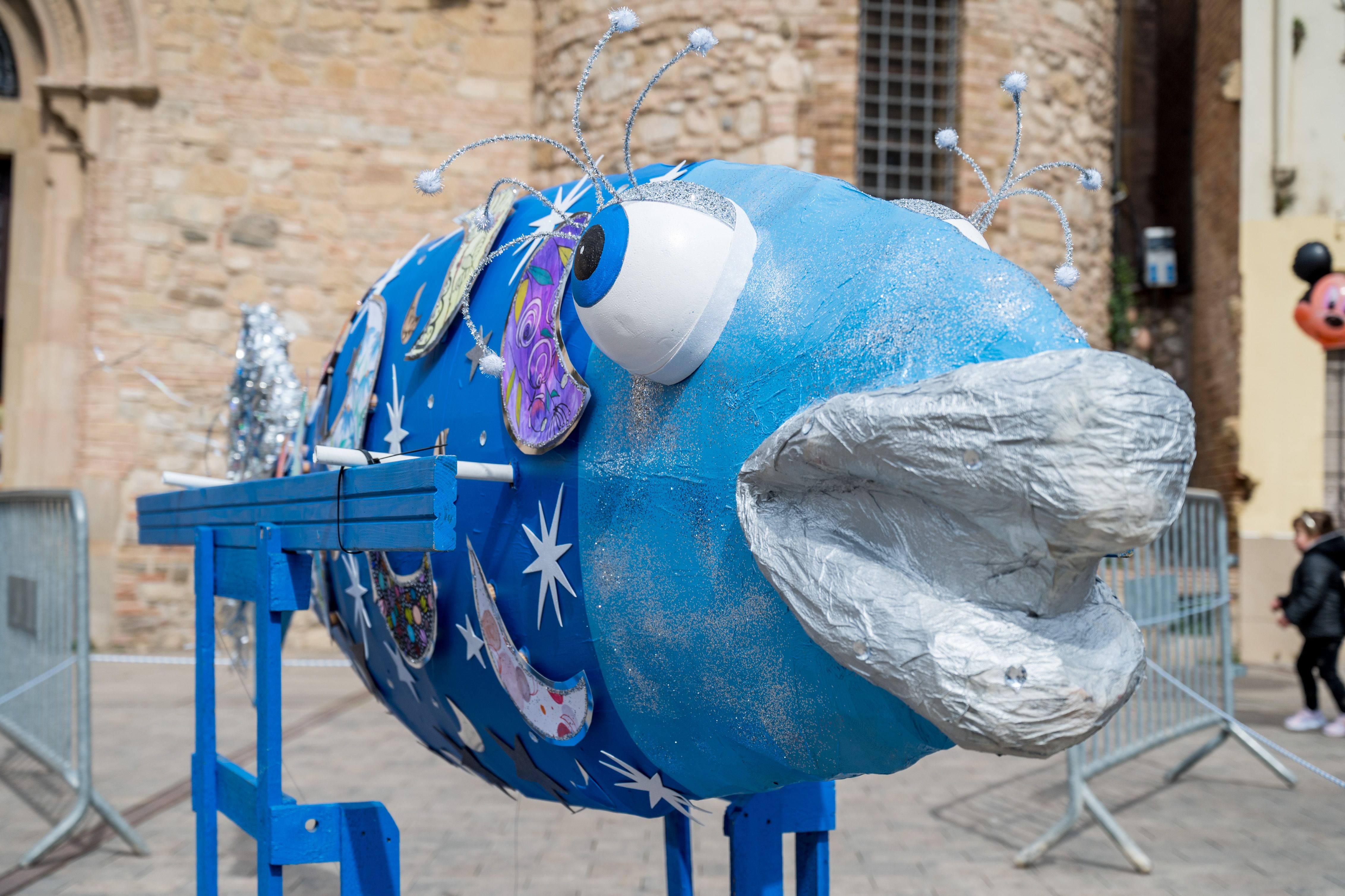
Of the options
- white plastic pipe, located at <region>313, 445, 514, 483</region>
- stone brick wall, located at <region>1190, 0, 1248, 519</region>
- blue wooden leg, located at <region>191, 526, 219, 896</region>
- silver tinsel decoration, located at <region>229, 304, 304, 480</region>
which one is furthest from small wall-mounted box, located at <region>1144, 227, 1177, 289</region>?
white plastic pipe, located at <region>313, 445, 514, 483</region>

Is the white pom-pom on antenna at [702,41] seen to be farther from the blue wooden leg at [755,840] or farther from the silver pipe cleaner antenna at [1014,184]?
the blue wooden leg at [755,840]

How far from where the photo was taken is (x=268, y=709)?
7.48ft

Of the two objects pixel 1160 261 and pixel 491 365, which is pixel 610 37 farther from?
pixel 1160 261

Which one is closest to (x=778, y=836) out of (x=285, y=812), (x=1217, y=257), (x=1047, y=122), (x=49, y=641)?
(x=285, y=812)

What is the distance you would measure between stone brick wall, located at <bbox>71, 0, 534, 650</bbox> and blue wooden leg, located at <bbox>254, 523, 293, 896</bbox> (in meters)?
7.51

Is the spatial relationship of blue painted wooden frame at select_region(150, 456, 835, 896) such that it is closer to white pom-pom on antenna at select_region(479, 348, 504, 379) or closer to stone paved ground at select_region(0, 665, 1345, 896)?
white pom-pom on antenna at select_region(479, 348, 504, 379)

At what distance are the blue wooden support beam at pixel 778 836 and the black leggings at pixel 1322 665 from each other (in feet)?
18.5

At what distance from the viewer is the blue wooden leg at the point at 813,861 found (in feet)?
8.55

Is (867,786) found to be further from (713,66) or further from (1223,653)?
(713,66)

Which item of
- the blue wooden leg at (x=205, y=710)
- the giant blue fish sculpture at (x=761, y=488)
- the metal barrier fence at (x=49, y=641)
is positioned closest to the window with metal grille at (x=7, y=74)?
the metal barrier fence at (x=49, y=641)

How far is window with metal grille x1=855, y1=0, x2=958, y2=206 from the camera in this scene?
9859 millimetres

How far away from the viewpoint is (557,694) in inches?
73.0

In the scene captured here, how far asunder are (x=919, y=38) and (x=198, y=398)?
6810 mm

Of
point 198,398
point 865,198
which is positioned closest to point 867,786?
point 865,198
